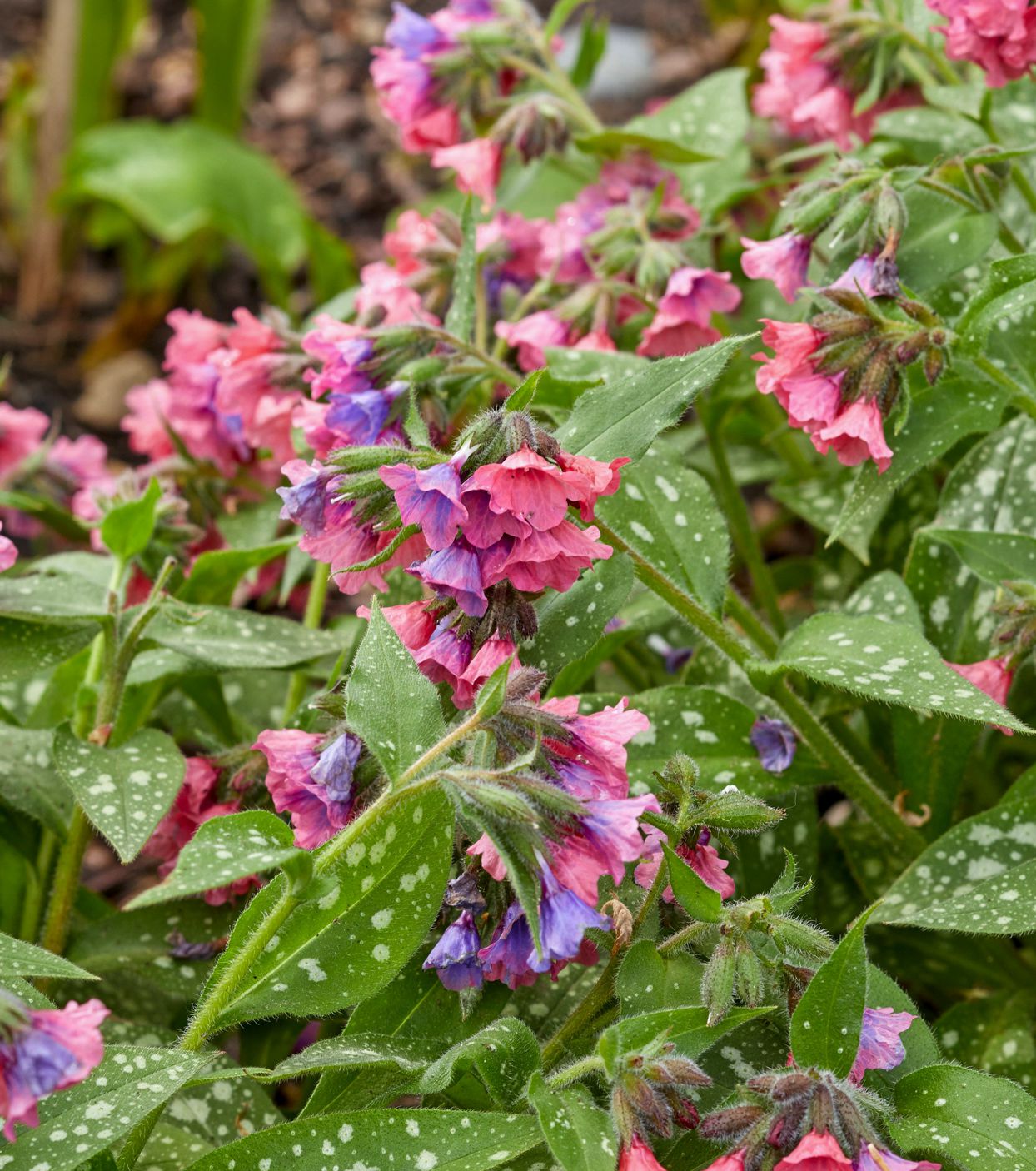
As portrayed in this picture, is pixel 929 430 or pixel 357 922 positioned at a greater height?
pixel 929 430

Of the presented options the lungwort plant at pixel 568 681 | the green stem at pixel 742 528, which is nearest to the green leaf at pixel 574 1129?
the lungwort plant at pixel 568 681

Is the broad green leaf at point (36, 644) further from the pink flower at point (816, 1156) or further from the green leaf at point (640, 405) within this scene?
the pink flower at point (816, 1156)

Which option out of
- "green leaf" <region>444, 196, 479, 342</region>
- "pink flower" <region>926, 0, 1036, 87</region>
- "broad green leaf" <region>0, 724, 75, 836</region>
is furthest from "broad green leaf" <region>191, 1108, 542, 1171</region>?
"pink flower" <region>926, 0, 1036, 87</region>

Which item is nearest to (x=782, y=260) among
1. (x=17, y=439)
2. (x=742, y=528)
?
(x=742, y=528)

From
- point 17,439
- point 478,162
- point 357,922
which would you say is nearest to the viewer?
point 357,922

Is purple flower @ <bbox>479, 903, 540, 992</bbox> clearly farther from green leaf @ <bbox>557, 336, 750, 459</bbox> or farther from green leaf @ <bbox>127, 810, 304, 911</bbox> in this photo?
green leaf @ <bbox>557, 336, 750, 459</bbox>

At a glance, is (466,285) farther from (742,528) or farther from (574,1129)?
(574,1129)

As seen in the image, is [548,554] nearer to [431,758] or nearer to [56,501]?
[431,758]

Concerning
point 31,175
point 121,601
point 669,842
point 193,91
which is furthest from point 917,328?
point 193,91
